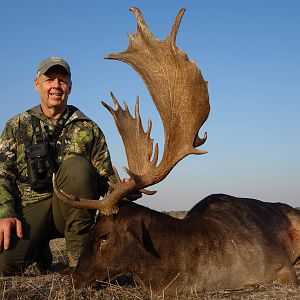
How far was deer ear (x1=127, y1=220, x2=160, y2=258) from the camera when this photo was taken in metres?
4.90

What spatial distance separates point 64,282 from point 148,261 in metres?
0.84

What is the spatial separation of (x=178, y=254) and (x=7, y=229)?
1.82 metres

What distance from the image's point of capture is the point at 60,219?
609 centimetres

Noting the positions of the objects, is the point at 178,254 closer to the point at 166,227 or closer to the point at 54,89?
the point at 166,227

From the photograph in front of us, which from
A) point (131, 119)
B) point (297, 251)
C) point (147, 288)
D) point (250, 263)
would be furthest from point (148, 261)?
point (297, 251)

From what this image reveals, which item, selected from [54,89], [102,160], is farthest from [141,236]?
[54,89]

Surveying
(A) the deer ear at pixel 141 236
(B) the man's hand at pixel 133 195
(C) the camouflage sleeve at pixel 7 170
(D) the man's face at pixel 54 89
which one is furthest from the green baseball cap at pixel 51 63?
(A) the deer ear at pixel 141 236

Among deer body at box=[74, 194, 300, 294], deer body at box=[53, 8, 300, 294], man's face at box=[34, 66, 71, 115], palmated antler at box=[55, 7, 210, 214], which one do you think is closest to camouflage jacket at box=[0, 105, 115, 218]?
man's face at box=[34, 66, 71, 115]

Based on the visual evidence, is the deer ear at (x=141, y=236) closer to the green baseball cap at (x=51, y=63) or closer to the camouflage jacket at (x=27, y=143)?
the camouflage jacket at (x=27, y=143)

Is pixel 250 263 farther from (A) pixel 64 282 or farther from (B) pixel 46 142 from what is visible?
(B) pixel 46 142

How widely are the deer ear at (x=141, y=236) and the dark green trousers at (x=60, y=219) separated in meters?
0.94

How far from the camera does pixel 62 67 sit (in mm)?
6453

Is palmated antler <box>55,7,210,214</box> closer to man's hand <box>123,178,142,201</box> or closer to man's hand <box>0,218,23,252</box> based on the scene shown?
man's hand <box>123,178,142,201</box>

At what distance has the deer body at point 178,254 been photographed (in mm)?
5008
